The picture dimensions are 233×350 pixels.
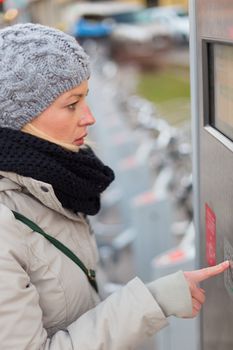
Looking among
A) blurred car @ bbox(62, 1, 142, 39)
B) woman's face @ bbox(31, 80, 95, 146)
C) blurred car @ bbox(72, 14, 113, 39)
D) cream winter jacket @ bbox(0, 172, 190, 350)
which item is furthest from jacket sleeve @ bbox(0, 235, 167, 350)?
blurred car @ bbox(62, 1, 142, 39)

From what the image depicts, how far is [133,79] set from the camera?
14.7 m

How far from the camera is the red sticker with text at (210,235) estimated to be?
145 centimetres

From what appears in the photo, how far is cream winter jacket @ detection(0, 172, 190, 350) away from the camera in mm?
1214

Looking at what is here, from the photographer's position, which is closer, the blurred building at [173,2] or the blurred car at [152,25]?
the blurred car at [152,25]

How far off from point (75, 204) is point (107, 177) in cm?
13

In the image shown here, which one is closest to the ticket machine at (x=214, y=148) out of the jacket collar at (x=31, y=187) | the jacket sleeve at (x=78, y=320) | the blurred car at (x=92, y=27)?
the jacket sleeve at (x=78, y=320)

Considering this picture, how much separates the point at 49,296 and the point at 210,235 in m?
0.43

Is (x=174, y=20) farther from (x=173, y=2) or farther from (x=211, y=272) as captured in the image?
(x=211, y=272)

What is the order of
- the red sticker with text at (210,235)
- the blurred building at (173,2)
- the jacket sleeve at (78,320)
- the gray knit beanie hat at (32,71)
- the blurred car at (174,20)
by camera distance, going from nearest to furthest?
1. the jacket sleeve at (78,320)
2. the gray knit beanie hat at (32,71)
3. the red sticker with text at (210,235)
4. the blurred car at (174,20)
5. the blurred building at (173,2)

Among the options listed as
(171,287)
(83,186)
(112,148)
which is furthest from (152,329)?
(112,148)

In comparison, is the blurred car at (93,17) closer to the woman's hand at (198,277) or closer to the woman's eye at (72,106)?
the woman's eye at (72,106)

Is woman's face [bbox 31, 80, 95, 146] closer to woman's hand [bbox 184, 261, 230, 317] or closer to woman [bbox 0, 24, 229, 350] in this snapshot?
woman [bbox 0, 24, 229, 350]

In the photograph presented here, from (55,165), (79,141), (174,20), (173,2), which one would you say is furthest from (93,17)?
(55,165)

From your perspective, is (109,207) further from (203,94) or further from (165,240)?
(203,94)
